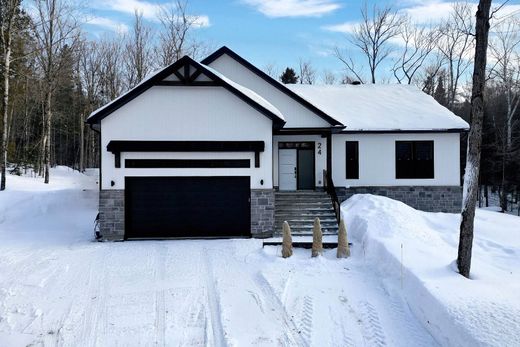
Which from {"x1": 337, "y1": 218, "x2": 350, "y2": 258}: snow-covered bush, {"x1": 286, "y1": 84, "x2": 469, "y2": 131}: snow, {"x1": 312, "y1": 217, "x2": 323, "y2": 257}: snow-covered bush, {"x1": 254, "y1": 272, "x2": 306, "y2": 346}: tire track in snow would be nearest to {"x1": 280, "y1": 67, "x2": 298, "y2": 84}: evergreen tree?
{"x1": 286, "y1": 84, "x2": 469, "y2": 131}: snow

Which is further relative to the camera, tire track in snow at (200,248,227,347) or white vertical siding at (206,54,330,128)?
white vertical siding at (206,54,330,128)

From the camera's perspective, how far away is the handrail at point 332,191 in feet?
44.5

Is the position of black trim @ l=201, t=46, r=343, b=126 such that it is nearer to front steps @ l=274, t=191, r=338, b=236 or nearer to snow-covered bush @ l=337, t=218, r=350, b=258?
front steps @ l=274, t=191, r=338, b=236

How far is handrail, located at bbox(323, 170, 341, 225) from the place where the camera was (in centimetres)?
1356

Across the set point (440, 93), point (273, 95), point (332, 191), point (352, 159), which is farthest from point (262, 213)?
point (440, 93)

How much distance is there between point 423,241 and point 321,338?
5.44m

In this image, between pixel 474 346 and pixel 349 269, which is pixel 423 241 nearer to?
pixel 349 269

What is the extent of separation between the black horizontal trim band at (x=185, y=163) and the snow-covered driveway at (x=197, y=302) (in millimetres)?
3340

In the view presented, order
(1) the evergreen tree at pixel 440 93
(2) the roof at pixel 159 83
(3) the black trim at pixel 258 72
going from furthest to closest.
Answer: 1. (1) the evergreen tree at pixel 440 93
2. (3) the black trim at pixel 258 72
3. (2) the roof at pixel 159 83

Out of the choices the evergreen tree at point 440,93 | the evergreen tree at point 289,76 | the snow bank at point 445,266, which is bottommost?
the snow bank at point 445,266

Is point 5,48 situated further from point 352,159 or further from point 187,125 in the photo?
point 352,159

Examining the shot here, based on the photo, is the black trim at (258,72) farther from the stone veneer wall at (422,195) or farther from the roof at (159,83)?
the stone veneer wall at (422,195)

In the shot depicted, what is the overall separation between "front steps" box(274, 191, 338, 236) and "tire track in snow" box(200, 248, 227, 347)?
449cm

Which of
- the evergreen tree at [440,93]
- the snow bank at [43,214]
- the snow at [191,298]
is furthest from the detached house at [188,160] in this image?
the evergreen tree at [440,93]
